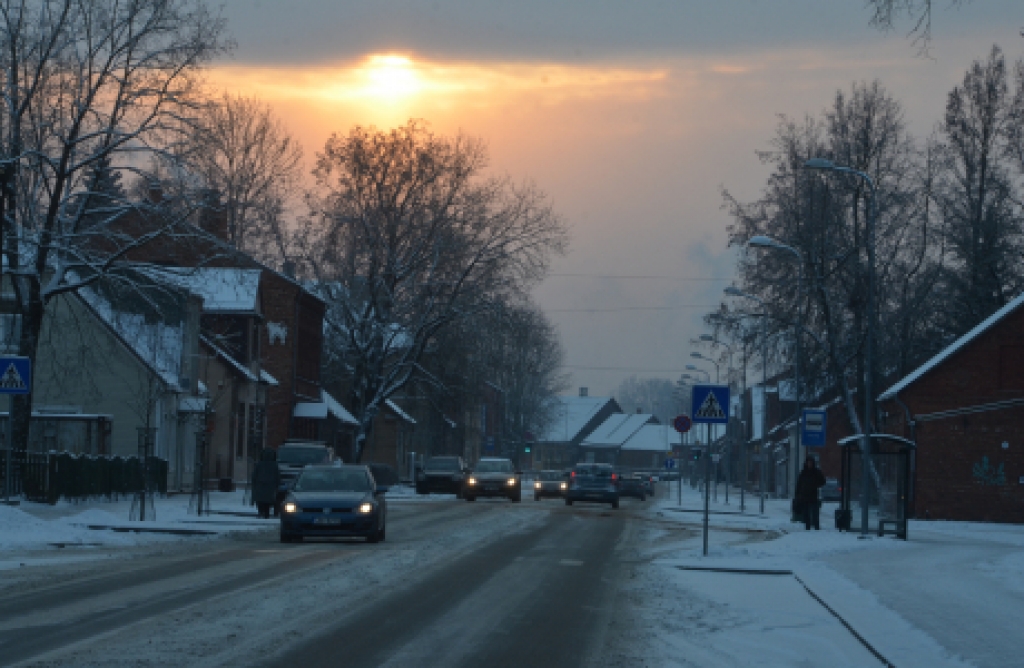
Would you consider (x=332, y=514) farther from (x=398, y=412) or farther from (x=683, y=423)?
(x=398, y=412)

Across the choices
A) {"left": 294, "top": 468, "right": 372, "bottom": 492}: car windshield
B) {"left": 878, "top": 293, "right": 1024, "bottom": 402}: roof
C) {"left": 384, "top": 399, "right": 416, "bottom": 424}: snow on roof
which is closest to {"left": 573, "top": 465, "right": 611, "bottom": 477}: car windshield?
{"left": 878, "top": 293, "right": 1024, "bottom": 402}: roof

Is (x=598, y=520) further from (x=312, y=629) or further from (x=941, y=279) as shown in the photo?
(x=312, y=629)

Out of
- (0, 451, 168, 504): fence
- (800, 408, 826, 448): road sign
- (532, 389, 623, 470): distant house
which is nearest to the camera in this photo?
(0, 451, 168, 504): fence

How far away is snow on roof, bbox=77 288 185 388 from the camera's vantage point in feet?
114

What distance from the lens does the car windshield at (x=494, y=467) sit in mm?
54062

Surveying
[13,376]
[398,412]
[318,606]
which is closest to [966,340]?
[13,376]

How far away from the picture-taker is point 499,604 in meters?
14.9

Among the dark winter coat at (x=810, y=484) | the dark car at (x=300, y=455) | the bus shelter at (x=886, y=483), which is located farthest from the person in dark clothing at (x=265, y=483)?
the bus shelter at (x=886, y=483)

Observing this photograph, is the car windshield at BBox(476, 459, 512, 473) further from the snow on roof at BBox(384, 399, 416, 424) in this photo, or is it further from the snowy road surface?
the snow on roof at BBox(384, 399, 416, 424)

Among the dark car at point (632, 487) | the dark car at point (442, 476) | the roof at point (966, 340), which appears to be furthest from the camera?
the dark car at point (632, 487)

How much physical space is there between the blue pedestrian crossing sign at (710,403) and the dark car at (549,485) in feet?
120

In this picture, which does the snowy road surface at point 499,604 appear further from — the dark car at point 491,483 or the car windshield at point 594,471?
the dark car at point 491,483

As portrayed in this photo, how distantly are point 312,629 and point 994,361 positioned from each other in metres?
34.5

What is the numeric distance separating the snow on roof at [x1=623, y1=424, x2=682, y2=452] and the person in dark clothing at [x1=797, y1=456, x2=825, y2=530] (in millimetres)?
147427
